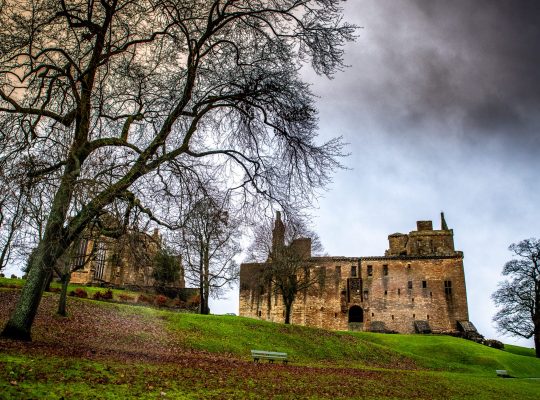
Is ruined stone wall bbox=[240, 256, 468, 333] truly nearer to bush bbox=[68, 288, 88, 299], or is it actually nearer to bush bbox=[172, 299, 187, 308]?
bush bbox=[172, 299, 187, 308]

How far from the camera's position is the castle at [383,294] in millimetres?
58000

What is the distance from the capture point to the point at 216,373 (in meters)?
12.1

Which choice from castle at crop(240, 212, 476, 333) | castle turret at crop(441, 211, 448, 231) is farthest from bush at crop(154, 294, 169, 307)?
castle turret at crop(441, 211, 448, 231)

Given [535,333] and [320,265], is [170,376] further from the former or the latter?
[320,265]

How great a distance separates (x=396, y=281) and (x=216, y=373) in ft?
174

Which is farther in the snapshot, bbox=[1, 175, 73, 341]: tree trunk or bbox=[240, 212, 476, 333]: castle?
bbox=[240, 212, 476, 333]: castle

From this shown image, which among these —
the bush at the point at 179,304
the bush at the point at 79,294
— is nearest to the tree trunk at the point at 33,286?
the bush at the point at 79,294

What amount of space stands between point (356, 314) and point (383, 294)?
200 inches

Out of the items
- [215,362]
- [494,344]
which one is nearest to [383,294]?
[494,344]

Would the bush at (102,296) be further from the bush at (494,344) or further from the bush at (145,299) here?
the bush at (494,344)

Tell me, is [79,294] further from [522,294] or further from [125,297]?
[522,294]

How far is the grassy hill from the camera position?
840 centimetres

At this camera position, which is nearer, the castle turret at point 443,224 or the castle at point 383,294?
the castle at point 383,294

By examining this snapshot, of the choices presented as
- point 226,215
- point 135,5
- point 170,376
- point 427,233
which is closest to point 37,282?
point 170,376
